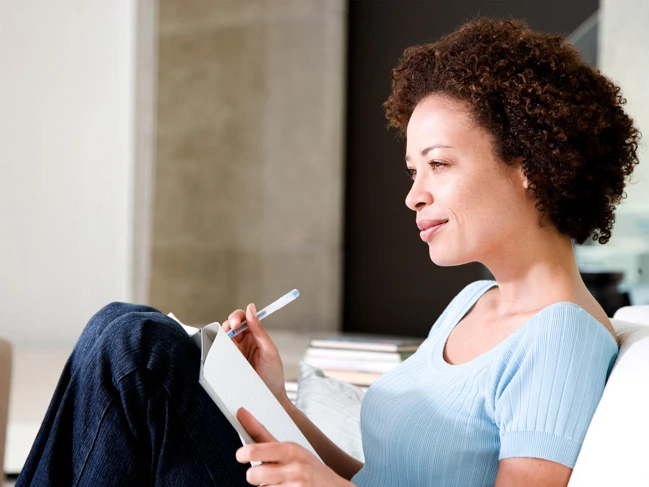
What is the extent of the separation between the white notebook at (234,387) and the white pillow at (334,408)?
2.23 feet

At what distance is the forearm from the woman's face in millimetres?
395

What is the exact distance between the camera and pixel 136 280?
12.7ft

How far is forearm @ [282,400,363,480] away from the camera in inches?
57.1

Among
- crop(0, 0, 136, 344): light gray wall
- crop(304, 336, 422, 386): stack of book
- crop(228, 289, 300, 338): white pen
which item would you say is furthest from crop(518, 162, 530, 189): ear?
crop(0, 0, 136, 344): light gray wall

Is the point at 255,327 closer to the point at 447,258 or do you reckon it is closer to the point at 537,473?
the point at 447,258

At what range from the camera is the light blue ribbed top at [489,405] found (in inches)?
42.0

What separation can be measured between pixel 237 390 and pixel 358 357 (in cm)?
124

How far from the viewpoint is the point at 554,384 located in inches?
42.0

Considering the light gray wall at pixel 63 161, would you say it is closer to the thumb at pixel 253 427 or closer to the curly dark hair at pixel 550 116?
the curly dark hair at pixel 550 116

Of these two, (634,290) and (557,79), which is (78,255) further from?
(557,79)

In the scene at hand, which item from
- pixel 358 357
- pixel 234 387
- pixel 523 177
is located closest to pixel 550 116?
pixel 523 177

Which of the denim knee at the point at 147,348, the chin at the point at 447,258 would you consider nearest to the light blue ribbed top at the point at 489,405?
the chin at the point at 447,258

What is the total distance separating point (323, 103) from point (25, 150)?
1.41 metres

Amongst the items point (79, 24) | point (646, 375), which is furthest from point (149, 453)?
point (79, 24)
